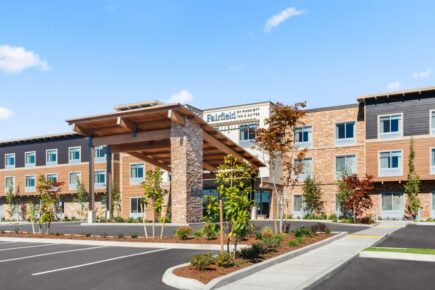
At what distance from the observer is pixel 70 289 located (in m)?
10.0

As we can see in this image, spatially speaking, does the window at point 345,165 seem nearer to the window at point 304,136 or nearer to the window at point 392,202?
the window at point 304,136

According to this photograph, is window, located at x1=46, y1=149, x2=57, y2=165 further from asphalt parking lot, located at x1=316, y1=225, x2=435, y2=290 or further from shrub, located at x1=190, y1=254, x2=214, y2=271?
asphalt parking lot, located at x1=316, y1=225, x2=435, y2=290

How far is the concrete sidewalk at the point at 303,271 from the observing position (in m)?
9.91

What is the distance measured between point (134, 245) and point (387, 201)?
28.5 m

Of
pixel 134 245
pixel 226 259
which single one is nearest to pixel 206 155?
pixel 134 245

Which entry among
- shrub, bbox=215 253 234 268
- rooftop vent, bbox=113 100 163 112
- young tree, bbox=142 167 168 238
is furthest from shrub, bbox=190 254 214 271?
rooftop vent, bbox=113 100 163 112

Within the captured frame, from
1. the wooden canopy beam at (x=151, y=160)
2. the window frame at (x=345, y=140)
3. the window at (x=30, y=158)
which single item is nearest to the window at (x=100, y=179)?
the window at (x=30, y=158)

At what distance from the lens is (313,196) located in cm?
4053

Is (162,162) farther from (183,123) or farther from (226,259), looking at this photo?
(226,259)

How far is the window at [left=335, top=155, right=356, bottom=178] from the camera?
132ft

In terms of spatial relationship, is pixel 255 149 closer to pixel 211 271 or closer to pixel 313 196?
pixel 313 196

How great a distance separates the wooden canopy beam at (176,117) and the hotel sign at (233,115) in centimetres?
1519

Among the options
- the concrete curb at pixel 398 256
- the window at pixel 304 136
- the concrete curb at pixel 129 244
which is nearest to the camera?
the concrete curb at pixel 398 256

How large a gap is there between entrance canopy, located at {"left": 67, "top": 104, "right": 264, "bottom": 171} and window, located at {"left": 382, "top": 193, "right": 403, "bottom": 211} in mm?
12696
